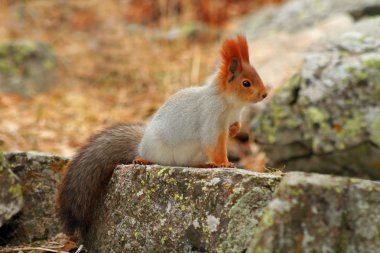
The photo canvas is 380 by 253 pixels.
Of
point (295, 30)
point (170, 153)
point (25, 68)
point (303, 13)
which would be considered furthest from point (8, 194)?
point (303, 13)

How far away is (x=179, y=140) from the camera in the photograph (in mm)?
3926

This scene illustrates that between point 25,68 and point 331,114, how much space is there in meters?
5.53

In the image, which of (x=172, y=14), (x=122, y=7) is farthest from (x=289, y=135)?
(x=122, y=7)

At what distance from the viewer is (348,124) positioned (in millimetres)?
5809

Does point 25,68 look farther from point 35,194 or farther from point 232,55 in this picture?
point 232,55

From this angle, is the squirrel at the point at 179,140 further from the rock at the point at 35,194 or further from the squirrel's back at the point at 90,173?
the rock at the point at 35,194

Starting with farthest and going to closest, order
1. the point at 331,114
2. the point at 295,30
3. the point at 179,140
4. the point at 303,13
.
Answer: the point at 303,13 → the point at 295,30 → the point at 331,114 → the point at 179,140

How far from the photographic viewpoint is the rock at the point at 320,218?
2.47 m

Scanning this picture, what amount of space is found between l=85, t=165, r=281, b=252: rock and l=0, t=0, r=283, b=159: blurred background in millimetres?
3443

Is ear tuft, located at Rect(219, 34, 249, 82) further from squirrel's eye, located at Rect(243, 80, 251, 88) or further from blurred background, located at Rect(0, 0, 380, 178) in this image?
blurred background, located at Rect(0, 0, 380, 178)

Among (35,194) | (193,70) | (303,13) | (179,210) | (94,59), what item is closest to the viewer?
(179,210)

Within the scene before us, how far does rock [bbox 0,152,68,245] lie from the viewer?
421cm

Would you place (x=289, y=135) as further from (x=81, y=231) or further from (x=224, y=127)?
(x=81, y=231)

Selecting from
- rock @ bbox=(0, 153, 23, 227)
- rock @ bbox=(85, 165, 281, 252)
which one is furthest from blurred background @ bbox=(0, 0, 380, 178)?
rock @ bbox=(0, 153, 23, 227)
